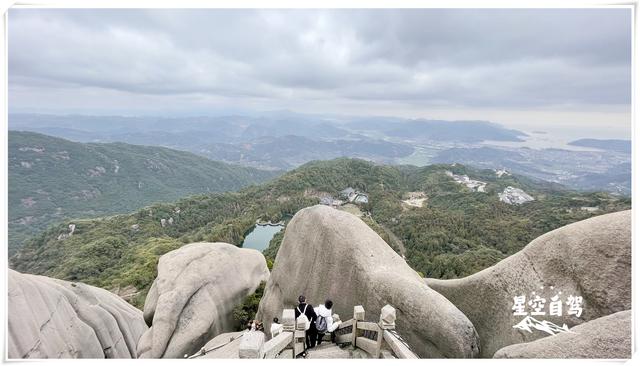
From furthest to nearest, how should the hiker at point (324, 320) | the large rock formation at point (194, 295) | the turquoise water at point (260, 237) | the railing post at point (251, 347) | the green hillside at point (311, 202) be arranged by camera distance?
the turquoise water at point (260, 237), the green hillside at point (311, 202), the large rock formation at point (194, 295), the hiker at point (324, 320), the railing post at point (251, 347)

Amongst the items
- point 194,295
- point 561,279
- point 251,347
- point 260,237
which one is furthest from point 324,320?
point 260,237

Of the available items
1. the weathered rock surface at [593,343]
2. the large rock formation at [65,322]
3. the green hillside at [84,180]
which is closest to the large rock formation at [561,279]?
the weathered rock surface at [593,343]

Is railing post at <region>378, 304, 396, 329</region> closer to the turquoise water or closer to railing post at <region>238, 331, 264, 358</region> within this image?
railing post at <region>238, 331, 264, 358</region>

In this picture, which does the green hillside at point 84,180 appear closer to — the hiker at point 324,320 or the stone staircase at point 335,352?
the stone staircase at point 335,352

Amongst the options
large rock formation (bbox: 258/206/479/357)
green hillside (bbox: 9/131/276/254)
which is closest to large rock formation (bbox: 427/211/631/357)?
large rock formation (bbox: 258/206/479/357)

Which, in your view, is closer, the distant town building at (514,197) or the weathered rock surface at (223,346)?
the weathered rock surface at (223,346)

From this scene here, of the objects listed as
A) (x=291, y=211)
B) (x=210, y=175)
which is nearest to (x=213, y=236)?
(x=291, y=211)
